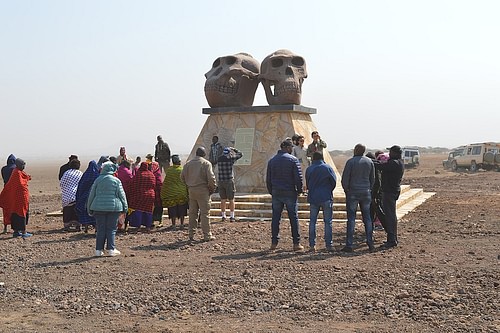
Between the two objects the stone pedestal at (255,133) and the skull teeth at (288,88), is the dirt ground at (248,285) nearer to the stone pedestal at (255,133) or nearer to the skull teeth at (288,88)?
the stone pedestal at (255,133)

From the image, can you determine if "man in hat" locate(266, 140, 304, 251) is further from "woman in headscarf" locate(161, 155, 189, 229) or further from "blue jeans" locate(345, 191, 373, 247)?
"woman in headscarf" locate(161, 155, 189, 229)

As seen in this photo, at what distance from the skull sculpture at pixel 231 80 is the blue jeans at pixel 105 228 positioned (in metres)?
7.33

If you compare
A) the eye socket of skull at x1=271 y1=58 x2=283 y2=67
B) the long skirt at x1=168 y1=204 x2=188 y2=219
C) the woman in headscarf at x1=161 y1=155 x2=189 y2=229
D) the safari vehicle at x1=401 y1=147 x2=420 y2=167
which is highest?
the eye socket of skull at x1=271 y1=58 x2=283 y2=67

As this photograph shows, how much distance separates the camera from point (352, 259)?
327 inches

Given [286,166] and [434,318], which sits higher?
[286,166]

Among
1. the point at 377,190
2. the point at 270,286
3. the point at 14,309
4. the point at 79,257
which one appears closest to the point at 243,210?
the point at 377,190

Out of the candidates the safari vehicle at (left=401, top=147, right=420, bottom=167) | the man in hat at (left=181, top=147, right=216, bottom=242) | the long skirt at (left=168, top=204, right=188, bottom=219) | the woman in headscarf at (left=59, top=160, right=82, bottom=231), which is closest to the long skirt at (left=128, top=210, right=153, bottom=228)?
the long skirt at (left=168, top=204, right=188, bottom=219)

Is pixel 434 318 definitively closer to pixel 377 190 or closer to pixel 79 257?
pixel 377 190

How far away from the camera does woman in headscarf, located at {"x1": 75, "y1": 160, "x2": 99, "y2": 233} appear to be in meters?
11.4

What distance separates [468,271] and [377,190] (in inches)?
107

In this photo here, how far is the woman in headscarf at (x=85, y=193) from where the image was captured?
37.3 feet

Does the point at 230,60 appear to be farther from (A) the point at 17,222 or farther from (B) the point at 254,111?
(A) the point at 17,222

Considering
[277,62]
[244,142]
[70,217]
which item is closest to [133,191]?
[70,217]

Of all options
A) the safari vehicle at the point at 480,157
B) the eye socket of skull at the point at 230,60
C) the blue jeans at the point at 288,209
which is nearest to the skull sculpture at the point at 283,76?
the eye socket of skull at the point at 230,60
